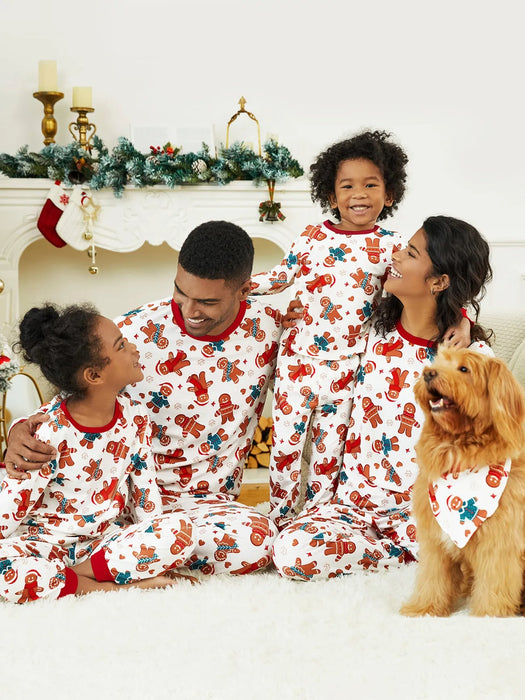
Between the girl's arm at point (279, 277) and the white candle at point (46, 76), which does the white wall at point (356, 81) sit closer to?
the white candle at point (46, 76)

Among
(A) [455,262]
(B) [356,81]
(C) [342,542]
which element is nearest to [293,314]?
(A) [455,262]

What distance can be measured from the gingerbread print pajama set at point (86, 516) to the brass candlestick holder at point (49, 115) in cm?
214

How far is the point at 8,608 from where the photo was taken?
72.7 inches

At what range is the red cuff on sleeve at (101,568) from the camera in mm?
1998

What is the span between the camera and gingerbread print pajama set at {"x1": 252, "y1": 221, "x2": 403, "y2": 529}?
2342 millimetres

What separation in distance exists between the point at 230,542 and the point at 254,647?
0.53 metres

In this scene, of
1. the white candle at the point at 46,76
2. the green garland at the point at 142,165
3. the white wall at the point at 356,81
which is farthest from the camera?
the white wall at the point at 356,81

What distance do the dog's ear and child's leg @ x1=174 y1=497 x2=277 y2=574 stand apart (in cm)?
78

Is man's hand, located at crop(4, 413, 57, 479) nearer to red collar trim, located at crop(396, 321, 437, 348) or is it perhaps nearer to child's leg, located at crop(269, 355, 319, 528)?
child's leg, located at crop(269, 355, 319, 528)

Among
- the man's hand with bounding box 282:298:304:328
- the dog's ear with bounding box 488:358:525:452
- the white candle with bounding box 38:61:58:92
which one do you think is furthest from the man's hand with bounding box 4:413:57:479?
the white candle with bounding box 38:61:58:92

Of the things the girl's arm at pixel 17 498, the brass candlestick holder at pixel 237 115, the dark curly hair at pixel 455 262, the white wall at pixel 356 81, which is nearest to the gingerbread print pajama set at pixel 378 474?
the dark curly hair at pixel 455 262

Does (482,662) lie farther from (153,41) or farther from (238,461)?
(153,41)

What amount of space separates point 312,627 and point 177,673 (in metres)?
0.34

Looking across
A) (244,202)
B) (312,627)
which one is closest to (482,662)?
(312,627)
